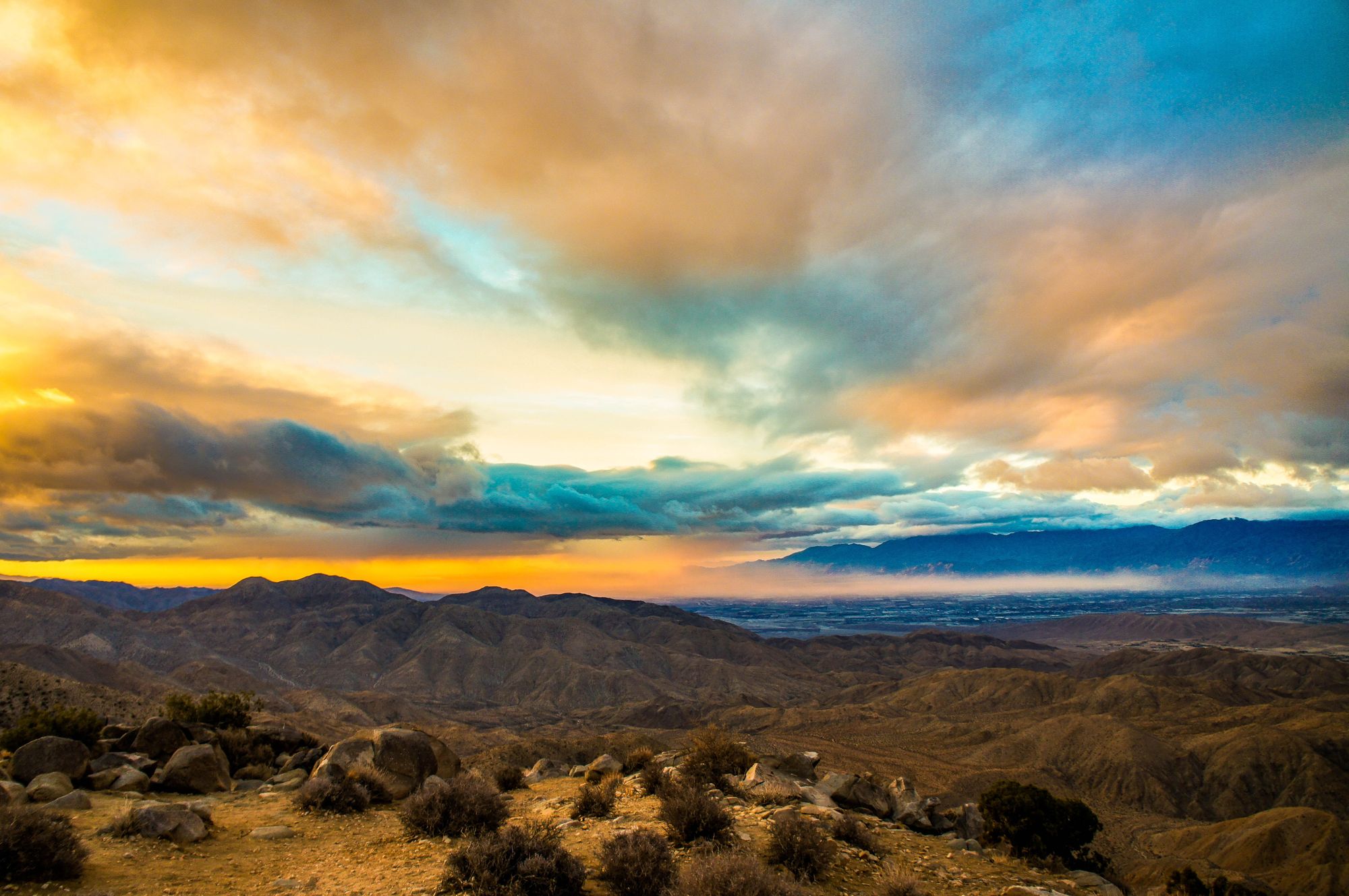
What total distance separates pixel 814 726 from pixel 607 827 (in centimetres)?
12359

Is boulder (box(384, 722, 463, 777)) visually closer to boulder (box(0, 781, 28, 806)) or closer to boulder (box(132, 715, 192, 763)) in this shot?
boulder (box(132, 715, 192, 763))

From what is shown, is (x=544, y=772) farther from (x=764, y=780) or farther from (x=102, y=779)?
(x=102, y=779)

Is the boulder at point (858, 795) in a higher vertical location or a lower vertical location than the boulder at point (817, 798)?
lower

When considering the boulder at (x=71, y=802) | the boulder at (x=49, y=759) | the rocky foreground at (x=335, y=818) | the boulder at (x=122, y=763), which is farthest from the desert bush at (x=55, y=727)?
the boulder at (x=71, y=802)

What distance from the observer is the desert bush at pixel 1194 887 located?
21.2m

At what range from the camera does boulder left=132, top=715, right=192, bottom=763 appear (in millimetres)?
19609

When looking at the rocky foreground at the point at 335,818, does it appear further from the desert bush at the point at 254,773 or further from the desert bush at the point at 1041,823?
the desert bush at the point at 1041,823

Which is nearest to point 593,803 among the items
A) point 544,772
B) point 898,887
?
point 898,887

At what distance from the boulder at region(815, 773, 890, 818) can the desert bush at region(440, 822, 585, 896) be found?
38.8 feet

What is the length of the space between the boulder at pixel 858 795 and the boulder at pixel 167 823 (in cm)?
1598

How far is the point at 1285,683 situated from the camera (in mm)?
165750

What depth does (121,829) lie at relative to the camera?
12055 mm

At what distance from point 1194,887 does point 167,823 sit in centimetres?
3049

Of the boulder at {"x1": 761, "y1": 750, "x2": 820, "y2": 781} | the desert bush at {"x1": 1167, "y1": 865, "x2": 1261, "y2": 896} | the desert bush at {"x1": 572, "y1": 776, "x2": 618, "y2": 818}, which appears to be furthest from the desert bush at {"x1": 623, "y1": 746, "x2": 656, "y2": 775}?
the desert bush at {"x1": 1167, "y1": 865, "x2": 1261, "y2": 896}
